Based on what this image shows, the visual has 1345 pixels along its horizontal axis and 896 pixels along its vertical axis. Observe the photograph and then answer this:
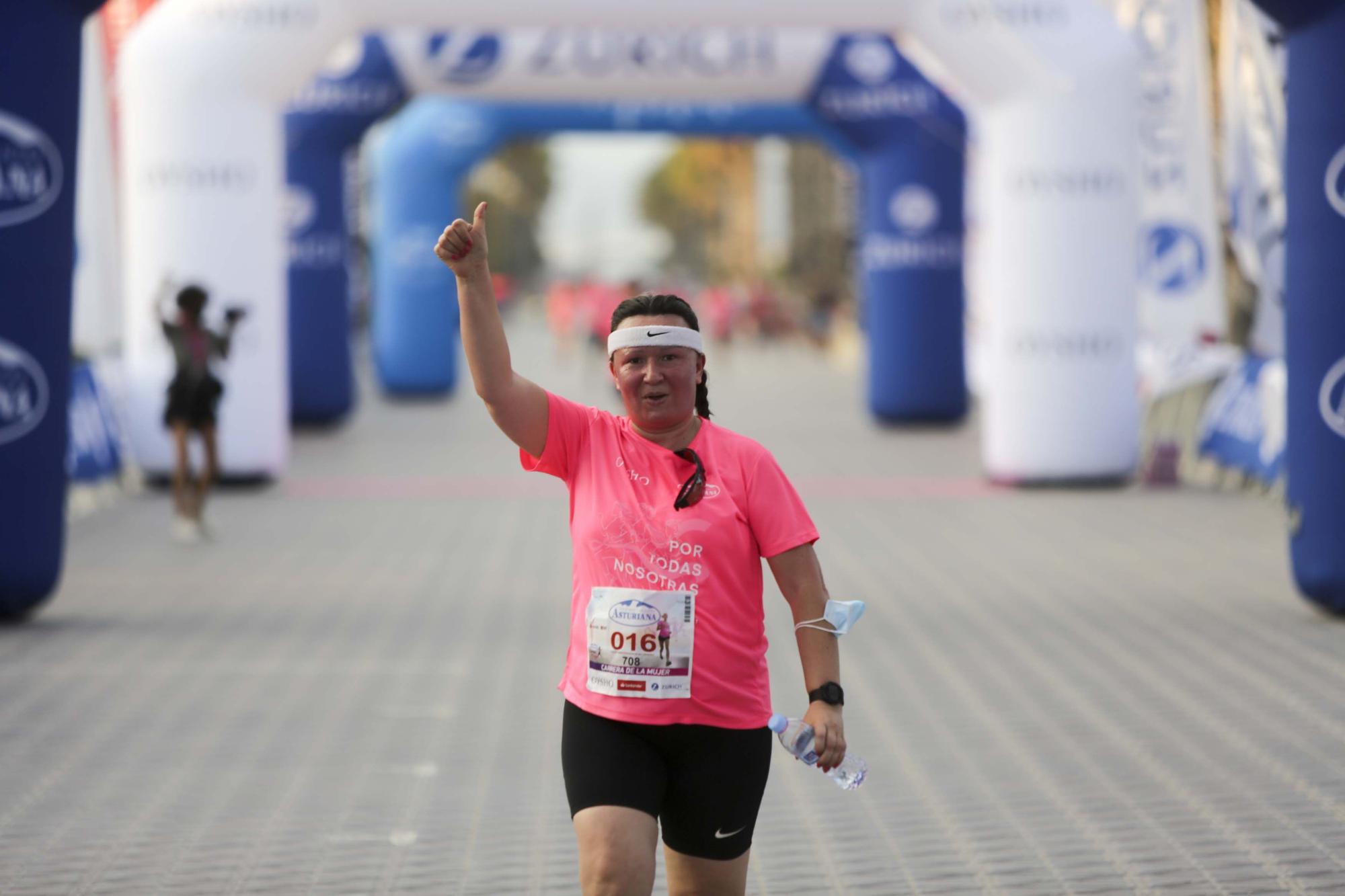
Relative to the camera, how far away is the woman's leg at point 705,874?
11.0 feet

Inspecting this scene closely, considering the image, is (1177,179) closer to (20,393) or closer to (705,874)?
(20,393)

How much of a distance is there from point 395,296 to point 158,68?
10142 mm

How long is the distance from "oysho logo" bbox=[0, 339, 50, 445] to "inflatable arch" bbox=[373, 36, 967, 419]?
31.3 ft

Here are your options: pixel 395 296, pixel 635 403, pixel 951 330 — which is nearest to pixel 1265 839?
pixel 635 403

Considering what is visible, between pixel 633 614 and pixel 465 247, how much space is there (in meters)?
0.74

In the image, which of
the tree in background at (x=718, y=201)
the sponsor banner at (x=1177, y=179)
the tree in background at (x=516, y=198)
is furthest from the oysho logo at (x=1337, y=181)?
the tree in background at (x=516, y=198)

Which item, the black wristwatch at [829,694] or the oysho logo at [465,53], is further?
the oysho logo at [465,53]

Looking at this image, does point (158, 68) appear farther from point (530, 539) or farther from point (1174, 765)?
point (1174, 765)

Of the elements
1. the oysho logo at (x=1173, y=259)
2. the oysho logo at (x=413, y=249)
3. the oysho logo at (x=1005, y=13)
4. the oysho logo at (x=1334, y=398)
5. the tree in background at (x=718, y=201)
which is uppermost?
the tree in background at (x=718, y=201)

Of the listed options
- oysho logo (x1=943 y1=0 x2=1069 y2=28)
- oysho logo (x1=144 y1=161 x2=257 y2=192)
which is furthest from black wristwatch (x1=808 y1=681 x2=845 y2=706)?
oysho logo (x1=144 y1=161 x2=257 y2=192)

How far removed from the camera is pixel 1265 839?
485cm

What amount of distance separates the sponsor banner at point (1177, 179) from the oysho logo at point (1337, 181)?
7.21 m

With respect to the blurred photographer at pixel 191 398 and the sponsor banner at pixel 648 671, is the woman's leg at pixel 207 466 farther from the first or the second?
the sponsor banner at pixel 648 671

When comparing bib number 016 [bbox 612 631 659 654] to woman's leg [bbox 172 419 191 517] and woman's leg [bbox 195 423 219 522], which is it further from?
woman's leg [bbox 172 419 191 517]
